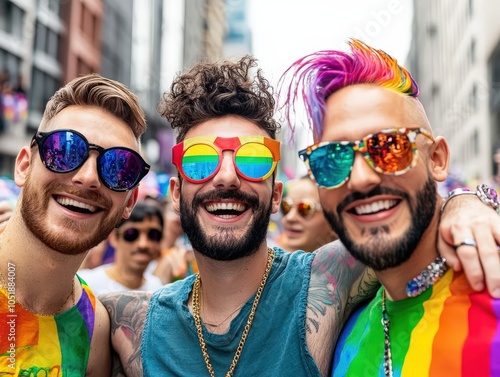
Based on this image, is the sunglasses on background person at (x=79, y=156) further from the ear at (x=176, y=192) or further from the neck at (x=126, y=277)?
the neck at (x=126, y=277)

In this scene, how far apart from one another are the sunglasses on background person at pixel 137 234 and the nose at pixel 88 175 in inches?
100

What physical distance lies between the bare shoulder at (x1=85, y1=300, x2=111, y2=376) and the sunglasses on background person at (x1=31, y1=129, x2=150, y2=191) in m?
0.74

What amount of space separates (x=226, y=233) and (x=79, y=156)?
2.64 ft

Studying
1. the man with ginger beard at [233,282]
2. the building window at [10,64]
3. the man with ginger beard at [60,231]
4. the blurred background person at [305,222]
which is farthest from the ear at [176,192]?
the building window at [10,64]

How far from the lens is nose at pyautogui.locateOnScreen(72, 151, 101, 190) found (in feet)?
8.32

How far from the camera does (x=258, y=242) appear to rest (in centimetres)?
273

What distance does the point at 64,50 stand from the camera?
26.1m

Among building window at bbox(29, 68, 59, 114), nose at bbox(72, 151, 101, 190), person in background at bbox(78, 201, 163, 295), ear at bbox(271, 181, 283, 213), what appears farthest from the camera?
building window at bbox(29, 68, 59, 114)

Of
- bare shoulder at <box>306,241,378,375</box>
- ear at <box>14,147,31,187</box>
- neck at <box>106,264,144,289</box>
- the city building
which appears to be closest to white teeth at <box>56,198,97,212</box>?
ear at <box>14,147,31,187</box>

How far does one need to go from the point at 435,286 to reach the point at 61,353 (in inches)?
68.7

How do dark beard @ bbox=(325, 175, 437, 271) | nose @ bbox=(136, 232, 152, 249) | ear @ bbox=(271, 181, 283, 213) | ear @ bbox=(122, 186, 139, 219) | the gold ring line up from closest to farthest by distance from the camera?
the gold ring
dark beard @ bbox=(325, 175, 437, 271)
ear @ bbox=(122, 186, 139, 219)
ear @ bbox=(271, 181, 283, 213)
nose @ bbox=(136, 232, 152, 249)

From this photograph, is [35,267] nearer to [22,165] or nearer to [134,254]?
[22,165]

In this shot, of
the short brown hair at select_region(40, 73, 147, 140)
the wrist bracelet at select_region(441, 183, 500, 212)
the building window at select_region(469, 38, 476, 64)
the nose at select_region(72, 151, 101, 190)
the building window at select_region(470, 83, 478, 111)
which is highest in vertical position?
the building window at select_region(469, 38, 476, 64)

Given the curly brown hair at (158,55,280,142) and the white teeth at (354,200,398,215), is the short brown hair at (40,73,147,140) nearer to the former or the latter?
the curly brown hair at (158,55,280,142)
